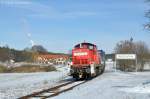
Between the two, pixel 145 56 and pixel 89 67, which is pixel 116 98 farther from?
pixel 145 56

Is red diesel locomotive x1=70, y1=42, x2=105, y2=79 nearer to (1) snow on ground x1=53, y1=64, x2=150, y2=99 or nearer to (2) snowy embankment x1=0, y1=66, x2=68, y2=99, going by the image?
(2) snowy embankment x1=0, y1=66, x2=68, y2=99

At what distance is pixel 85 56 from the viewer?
125 ft

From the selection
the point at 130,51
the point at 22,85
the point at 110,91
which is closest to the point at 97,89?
the point at 110,91

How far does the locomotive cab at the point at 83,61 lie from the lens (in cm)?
3644

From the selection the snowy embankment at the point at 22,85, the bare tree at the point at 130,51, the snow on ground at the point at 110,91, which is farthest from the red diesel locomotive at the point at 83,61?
the bare tree at the point at 130,51

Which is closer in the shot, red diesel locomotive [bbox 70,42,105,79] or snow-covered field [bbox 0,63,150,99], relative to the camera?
snow-covered field [bbox 0,63,150,99]

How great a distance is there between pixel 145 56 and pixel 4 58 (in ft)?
207

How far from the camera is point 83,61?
37938 millimetres

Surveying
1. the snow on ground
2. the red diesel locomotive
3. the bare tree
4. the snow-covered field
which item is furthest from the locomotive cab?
the bare tree

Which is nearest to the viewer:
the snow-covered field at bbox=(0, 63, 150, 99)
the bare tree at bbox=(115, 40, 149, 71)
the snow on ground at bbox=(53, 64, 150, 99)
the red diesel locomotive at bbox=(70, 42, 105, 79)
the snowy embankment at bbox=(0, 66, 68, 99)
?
the snow on ground at bbox=(53, 64, 150, 99)

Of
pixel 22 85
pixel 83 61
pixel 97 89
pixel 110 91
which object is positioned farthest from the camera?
pixel 83 61

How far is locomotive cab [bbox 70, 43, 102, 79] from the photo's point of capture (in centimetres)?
3644

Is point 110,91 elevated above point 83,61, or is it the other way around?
point 83,61

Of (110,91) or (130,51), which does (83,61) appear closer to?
(110,91)
